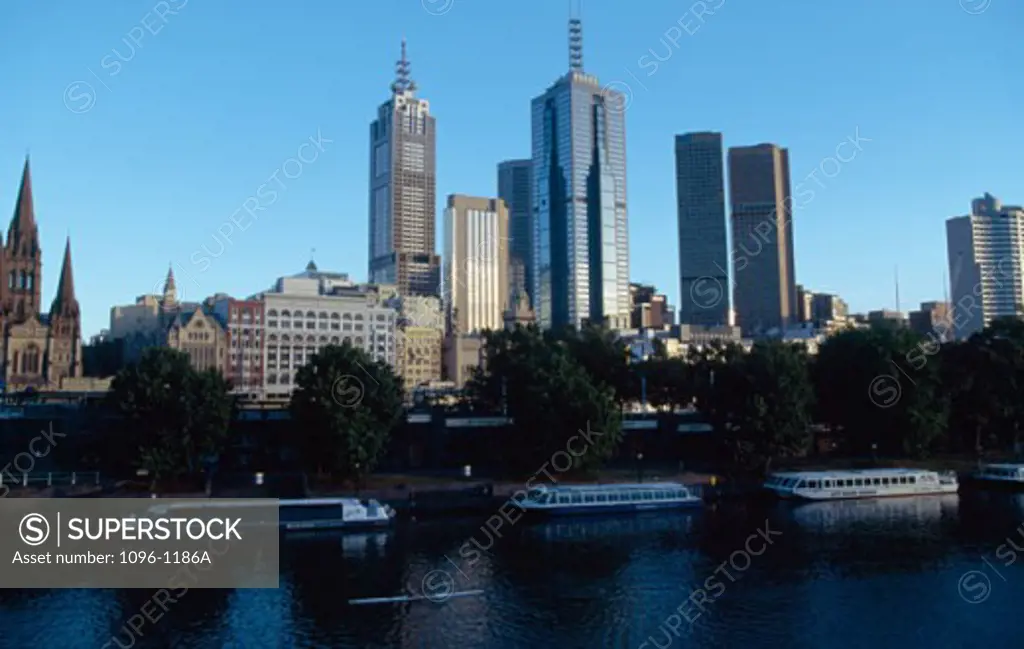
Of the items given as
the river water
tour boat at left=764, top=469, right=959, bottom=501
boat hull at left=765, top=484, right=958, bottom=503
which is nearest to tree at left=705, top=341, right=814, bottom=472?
tour boat at left=764, top=469, right=959, bottom=501

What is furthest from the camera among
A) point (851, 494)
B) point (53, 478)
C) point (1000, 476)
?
point (1000, 476)

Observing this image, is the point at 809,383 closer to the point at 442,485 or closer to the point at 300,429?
the point at 442,485

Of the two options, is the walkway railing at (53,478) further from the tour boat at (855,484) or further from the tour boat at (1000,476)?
the tour boat at (1000,476)

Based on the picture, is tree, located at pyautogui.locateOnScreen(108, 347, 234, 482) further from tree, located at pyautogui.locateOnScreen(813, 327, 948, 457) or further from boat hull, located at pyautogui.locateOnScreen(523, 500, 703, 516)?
tree, located at pyautogui.locateOnScreen(813, 327, 948, 457)

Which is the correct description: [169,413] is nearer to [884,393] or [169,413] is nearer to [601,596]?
[601,596]

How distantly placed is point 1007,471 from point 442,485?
54.2m

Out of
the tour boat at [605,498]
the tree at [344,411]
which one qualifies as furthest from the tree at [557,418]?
the tree at [344,411]

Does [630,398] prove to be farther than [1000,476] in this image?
Yes

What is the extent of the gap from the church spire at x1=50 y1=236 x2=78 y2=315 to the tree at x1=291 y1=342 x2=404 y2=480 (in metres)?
106

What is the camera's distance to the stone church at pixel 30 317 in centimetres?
15512

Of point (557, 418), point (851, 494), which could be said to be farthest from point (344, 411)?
point (851, 494)

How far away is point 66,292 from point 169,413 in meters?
110

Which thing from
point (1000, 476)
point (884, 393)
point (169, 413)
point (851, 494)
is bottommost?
point (851, 494)

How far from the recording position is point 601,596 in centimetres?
4362
